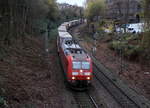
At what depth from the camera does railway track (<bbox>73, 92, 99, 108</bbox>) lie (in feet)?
48.4

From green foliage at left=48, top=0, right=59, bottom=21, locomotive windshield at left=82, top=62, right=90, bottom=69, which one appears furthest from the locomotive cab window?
green foliage at left=48, top=0, right=59, bottom=21

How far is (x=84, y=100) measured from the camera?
621 inches

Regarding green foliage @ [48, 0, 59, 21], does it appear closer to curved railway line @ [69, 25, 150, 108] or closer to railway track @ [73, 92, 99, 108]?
curved railway line @ [69, 25, 150, 108]

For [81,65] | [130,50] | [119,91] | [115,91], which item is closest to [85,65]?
[81,65]

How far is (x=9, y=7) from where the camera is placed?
2448cm

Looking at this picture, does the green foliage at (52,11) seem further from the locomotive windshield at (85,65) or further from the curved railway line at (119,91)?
the locomotive windshield at (85,65)

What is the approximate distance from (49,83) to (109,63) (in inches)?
467

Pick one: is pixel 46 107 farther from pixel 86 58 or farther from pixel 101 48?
pixel 101 48

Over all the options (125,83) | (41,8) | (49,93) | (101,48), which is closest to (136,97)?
(125,83)

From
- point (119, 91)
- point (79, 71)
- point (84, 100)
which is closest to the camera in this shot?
point (84, 100)

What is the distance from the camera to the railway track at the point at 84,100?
580 inches

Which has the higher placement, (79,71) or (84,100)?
(79,71)

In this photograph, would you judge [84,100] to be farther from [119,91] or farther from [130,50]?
[130,50]

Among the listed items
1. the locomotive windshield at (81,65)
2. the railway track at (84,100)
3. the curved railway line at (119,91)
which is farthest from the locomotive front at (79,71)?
the curved railway line at (119,91)
